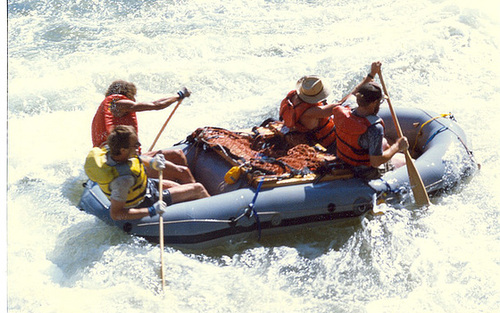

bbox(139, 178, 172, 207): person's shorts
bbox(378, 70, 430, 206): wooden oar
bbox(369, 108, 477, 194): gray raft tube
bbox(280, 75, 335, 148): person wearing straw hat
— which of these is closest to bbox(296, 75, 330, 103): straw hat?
bbox(280, 75, 335, 148): person wearing straw hat

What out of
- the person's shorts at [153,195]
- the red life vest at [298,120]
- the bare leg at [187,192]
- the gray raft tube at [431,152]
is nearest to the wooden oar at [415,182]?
the gray raft tube at [431,152]

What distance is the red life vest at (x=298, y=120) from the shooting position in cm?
532

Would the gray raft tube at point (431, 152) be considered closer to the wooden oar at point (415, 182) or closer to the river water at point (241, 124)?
the wooden oar at point (415, 182)

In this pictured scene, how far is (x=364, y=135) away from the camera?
4805 millimetres

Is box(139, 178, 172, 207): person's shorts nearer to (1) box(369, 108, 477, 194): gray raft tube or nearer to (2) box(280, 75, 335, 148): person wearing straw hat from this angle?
(2) box(280, 75, 335, 148): person wearing straw hat

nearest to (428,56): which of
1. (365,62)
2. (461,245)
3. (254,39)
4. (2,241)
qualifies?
(365,62)

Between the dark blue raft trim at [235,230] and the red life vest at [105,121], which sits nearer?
the dark blue raft trim at [235,230]

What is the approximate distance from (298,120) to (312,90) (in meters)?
0.30

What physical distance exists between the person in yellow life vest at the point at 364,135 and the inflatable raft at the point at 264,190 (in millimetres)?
106

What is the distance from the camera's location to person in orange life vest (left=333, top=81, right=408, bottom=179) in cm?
474

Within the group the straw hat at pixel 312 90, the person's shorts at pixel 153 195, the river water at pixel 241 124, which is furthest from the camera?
the straw hat at pixel 312 90

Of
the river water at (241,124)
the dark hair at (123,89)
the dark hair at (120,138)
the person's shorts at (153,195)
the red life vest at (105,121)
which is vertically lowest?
the river water at (241,124)

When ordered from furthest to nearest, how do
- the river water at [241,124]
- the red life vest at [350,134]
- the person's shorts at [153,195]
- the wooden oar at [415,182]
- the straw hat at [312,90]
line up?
the straw hat at [312,90]
the wooden oar at [415,182]
the red life vest at [350,134]
the person's shorts at [153,195]
the river water at [241,124]

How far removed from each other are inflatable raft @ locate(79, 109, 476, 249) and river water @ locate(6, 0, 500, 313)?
0.53 ft
